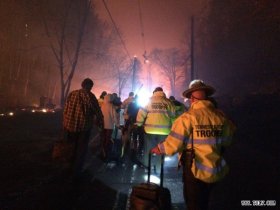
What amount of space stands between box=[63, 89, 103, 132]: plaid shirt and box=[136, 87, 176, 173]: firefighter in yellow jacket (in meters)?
1.28

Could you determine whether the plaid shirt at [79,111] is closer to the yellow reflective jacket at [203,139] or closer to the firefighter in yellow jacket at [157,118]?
the firefighter in yellow jacket at [157,118]

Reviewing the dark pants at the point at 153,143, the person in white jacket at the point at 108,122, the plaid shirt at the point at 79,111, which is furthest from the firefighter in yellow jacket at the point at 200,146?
the person in white jacket at the point at 108,122

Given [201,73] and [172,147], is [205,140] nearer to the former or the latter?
[172,147]

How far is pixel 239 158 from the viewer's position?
9781mm

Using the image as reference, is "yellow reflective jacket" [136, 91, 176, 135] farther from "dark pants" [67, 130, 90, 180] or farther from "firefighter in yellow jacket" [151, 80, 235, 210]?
"firefighter in yellow jacket" [151, 80, 235, 210]

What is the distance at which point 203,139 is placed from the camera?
3.26 metres

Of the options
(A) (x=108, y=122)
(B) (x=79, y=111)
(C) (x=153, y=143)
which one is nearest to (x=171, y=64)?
(A) (x=108, y=122)

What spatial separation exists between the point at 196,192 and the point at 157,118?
3.70 metres

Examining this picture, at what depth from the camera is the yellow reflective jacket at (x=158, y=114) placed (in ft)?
22.9

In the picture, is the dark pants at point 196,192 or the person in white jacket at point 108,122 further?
the person in white jacket at point 108,122

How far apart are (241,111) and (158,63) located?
6463cm

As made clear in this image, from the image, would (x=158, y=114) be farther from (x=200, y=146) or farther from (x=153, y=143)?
(x=200, y=146)

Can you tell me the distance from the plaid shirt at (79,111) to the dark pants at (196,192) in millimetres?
3594

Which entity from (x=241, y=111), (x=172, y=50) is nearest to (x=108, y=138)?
(x=241, y=111)
